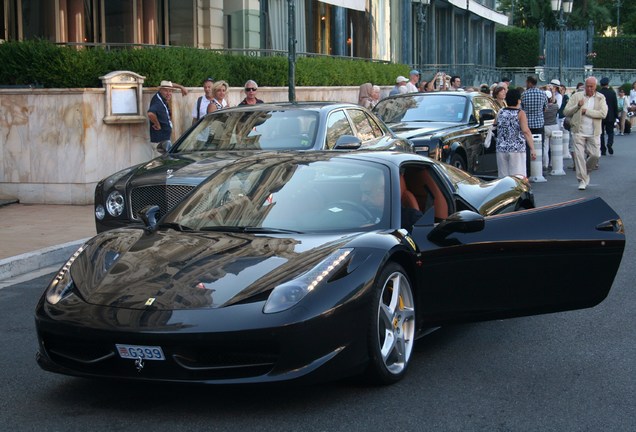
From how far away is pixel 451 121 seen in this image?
1798 cm

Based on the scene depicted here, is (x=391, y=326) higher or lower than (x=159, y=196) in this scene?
lower

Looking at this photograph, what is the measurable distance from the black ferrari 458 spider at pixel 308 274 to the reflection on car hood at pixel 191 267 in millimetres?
12

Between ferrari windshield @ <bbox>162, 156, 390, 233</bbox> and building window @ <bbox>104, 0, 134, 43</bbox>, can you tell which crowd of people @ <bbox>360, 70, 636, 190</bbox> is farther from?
ferrari windshield @ <bbox>162, 156, 390, 233</bbox>

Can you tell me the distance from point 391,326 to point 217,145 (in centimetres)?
604

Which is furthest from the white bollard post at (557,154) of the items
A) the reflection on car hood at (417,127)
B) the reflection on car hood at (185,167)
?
the reflection on car hood at (185,167)


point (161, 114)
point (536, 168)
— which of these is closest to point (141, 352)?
point (161, 114)

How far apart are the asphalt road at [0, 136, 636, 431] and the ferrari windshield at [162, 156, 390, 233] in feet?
3.20

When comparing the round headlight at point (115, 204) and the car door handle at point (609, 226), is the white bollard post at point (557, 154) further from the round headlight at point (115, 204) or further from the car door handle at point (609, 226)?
the car door handle at point (609, 226)

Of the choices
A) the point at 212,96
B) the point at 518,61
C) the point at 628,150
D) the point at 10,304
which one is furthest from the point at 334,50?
the point at 518,61

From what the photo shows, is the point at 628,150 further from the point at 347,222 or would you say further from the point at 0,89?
the point at 347,222

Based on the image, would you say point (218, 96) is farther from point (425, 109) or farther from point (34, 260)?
point (34, 260)

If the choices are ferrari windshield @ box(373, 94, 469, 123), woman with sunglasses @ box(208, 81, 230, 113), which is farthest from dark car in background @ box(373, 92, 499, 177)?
woman with sunglasses @ box(208, 81, 230, 113)

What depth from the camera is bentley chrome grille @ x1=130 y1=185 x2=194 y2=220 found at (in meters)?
A: 10.4

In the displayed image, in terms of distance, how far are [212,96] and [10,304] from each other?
8654 millimetres
